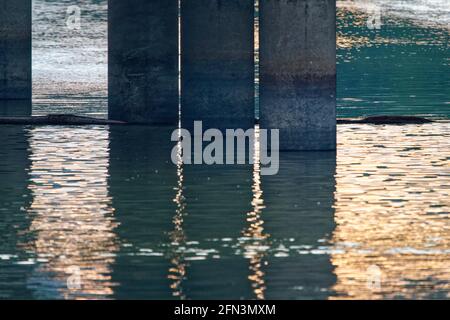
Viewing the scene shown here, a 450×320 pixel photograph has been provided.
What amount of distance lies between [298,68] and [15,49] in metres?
23.1

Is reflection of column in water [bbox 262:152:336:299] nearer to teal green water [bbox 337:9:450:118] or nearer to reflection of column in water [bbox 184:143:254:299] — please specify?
reflection of column in water [bbox 184:143:254:299]

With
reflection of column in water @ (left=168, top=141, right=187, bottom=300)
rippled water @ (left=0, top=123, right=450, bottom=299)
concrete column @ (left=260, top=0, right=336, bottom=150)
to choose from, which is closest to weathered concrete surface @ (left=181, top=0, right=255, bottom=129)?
rippled water @ (left=0, top=123, right=450, bottom=299)

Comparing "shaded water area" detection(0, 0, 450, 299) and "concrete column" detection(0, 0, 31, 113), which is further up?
"concrete column" detection(0, 0, 31, 113)

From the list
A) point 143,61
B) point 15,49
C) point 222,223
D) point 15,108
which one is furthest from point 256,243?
point 15,49

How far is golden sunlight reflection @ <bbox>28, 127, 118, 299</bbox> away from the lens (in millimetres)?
21500

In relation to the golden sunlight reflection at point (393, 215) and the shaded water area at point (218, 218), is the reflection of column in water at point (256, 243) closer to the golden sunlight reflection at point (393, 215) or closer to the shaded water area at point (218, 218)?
the shaded water area at point (218, 218)

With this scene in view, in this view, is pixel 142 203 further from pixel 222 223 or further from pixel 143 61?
pixel 143 61

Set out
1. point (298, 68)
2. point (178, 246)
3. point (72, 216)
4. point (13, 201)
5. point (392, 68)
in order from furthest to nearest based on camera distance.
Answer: point (392, 68) → point (298, 68) → point (13, 201) → point (72, 216) → point (178, 246)

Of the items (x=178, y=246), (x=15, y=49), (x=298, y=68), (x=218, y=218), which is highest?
(x=15, y=49)

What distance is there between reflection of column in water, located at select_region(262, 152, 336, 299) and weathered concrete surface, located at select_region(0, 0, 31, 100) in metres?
22.1


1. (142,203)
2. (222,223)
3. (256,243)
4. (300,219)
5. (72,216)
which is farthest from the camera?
(142,203)

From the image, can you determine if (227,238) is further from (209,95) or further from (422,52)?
(422,52)

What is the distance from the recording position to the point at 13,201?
2931 centimetres
